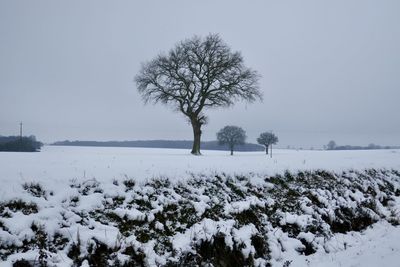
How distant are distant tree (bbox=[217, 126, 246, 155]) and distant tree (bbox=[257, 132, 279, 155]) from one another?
5.19m

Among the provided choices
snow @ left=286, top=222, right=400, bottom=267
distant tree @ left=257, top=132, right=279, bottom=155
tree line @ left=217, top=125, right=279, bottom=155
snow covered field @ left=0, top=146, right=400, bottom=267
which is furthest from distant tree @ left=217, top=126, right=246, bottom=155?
snow @ left=286, top=222, right=400, bottom=267

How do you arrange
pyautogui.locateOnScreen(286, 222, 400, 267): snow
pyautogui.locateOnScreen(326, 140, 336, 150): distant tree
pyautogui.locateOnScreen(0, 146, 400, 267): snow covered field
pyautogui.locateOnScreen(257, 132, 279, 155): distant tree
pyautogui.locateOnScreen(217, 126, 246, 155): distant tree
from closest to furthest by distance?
pyautogui.locateOnScreen(0, 146, 400, 267): snow covered field → pyautogui.locateOnScreen(286, 222, 400, 267): snow → pyautogui.locateOnScreen(217, 126, 246, 155): distant tree → pyautogui.locateOnScreen(257, 132, 279, 155): distant tree → pyautogui.locateOnScreen(326, 140, 336, 150): distant tree

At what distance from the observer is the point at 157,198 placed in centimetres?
718

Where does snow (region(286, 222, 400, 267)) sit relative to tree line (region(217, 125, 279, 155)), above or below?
below

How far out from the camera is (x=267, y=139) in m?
66.4

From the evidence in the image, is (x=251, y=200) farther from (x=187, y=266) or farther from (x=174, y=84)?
(x=174, y=84)

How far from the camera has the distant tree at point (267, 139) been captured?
6569 cm

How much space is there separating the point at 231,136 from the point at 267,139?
9.72 meters

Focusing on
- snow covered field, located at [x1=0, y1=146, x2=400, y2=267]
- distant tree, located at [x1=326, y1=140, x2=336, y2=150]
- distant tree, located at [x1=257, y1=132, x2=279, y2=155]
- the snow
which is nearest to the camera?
snow covered field, located at [x1=0, y1=146, x2=400, y2=267]

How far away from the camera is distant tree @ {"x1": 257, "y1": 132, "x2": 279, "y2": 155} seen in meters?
65.7

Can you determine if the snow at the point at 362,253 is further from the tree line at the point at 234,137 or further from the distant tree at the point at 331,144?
the distant tree at the point at 331,144

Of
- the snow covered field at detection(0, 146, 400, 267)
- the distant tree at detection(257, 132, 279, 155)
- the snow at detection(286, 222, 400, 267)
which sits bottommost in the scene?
the snow at detection(286, 222, 400, 267)

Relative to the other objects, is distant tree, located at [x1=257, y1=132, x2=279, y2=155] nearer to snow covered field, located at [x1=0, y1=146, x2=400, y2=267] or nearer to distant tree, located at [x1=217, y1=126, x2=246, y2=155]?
distant tree, located at [x1=217, y1=126, x2=246, y2=155]

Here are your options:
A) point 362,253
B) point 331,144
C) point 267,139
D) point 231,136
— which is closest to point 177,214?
point 362,253
